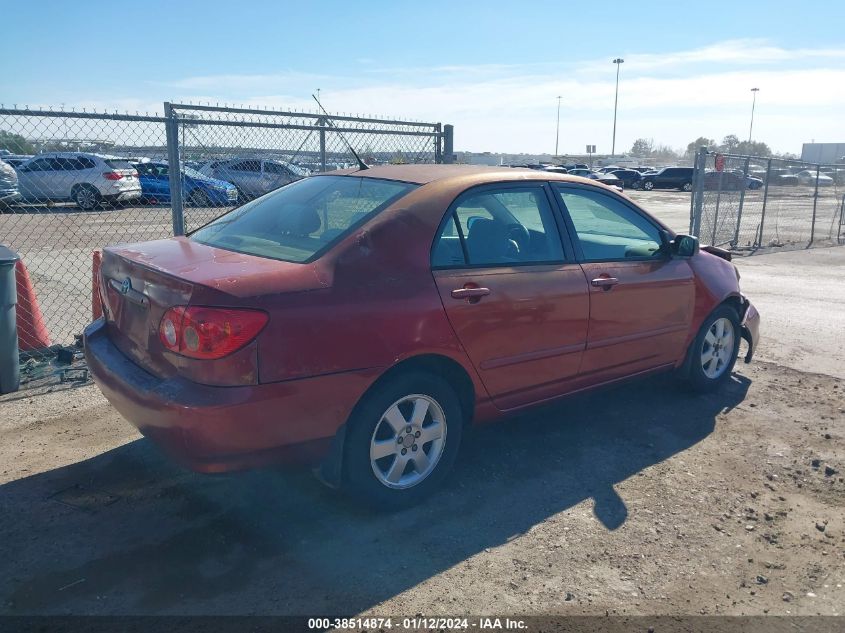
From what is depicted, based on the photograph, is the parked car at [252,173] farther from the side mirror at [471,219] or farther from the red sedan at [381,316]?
the side mirror at [471,219]

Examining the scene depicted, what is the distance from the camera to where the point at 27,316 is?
226 inches

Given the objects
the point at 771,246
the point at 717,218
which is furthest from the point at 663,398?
the point at 771,246

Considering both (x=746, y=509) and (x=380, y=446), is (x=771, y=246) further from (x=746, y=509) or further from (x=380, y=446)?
(x=380, y=446)

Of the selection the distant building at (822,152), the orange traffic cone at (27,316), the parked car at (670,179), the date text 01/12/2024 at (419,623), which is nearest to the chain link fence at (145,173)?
the orange traffic cone at (27,316)

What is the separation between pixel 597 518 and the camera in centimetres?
363

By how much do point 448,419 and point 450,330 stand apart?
0.49 meters

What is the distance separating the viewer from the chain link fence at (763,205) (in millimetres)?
12797

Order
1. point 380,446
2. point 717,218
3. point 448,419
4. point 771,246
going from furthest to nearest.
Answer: point 771,246
point 717,218
point 448,419
point 380,446

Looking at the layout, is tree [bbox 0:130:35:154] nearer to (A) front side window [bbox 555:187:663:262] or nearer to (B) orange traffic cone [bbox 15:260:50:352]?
(B) orange traffic cone [bbox 15:260:50:352]

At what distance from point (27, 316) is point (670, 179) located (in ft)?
158

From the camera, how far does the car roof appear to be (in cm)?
399

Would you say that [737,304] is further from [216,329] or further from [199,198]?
[199,198]

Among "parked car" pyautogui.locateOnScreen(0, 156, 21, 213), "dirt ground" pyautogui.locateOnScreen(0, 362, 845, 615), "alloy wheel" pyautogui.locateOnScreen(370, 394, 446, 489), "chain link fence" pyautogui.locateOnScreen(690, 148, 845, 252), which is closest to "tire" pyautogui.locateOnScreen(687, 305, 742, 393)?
"dirt ground" pyautogui.locateOnScreen(0, 362, 845, 615)

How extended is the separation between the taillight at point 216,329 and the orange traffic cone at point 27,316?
133 inches
